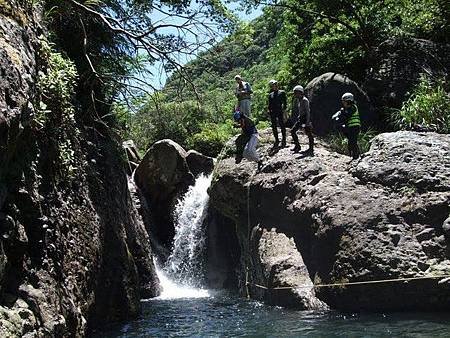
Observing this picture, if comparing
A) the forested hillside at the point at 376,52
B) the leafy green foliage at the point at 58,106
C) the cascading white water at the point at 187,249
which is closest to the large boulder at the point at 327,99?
the forested hillside at the point at 376,52

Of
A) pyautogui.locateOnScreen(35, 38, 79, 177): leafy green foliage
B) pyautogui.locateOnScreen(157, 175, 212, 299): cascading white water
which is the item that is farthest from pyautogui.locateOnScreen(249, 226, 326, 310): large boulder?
pyautogui.locateOnScreen(35, 38, 79, 177): leafy green foliage

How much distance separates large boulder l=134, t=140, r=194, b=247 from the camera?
1984 cm

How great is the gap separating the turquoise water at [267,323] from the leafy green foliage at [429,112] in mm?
6548

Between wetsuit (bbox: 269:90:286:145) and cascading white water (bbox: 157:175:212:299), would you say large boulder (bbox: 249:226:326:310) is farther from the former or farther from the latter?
cascading white water (bbox: 157:175:212:299)

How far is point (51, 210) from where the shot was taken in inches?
318

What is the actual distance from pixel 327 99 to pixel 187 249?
7200mm

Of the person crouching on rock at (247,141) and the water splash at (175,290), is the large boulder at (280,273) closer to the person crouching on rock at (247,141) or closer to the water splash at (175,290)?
the person crouching on rock at (247,141)

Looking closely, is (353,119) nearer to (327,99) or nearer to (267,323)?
(327,99)

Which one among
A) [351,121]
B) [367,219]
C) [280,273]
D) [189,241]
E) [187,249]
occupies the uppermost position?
[351,121]

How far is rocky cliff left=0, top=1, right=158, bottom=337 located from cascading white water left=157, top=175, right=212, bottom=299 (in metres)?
5.56

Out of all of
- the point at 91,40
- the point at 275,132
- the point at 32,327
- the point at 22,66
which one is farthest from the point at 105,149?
the point at 32,327

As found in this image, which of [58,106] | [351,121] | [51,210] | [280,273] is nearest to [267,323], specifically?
[280,273]

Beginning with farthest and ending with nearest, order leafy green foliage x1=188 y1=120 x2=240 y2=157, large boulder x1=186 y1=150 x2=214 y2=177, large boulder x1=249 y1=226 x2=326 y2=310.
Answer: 1. leafy green foliage x1=188 y1=120 x2=240 y2=157
2. large boulder x1=186 y1=150 x2=214 y2=177
3. large boulder x1=249 y1=226 x2=326 y2=310

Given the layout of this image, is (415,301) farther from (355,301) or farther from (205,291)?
(205,291)
